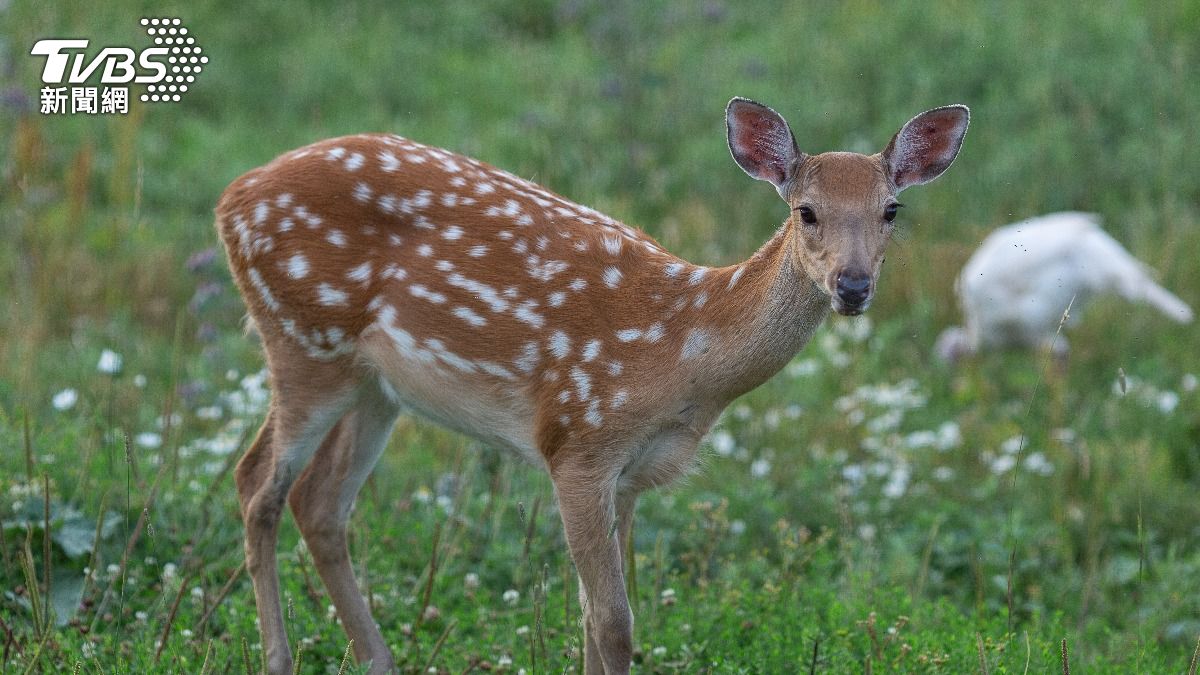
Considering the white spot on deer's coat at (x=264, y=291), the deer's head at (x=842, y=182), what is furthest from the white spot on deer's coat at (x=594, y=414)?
the white spot on deer's coat at (x=264, y=291)

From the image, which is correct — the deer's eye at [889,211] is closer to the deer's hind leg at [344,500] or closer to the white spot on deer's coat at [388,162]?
the white spot on deer's coat at [388,162]

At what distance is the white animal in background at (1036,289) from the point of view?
8.35 meters

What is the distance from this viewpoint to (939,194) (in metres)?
9.84

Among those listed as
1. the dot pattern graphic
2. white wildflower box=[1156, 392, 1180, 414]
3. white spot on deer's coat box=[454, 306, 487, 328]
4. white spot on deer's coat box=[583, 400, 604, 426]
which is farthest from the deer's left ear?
the dot pattern graphic

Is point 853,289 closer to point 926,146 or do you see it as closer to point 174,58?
point 926,146

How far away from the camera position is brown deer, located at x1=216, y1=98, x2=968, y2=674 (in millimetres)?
4242

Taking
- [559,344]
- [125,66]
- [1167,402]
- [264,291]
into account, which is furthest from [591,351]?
[125,66]

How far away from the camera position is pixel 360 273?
475cm

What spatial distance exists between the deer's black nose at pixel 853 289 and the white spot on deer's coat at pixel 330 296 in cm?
170

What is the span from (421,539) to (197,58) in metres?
6.48

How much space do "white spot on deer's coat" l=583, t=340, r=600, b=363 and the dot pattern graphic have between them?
255 inches

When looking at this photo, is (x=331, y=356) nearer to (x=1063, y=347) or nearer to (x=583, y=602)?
(x=583, y=602)

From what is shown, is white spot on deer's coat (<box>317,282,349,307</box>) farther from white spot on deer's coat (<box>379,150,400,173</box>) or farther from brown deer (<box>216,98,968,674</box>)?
white spot on deer's coat (<box>379,150,400,173</box>)

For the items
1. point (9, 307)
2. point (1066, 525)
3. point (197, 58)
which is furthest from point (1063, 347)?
point (197, 58)
